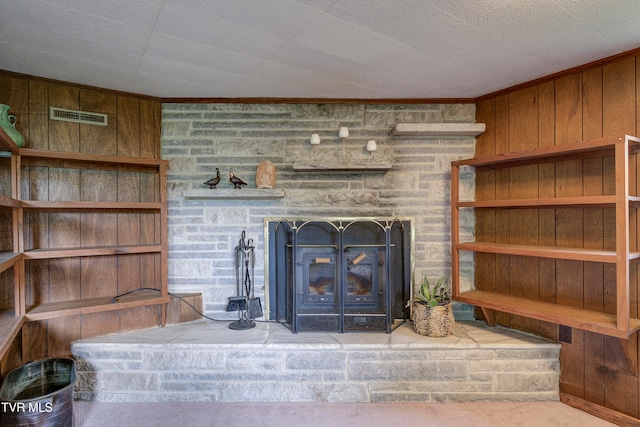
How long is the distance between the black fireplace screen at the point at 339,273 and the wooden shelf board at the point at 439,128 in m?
0.68

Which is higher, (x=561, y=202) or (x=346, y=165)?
(x=346, y=165)

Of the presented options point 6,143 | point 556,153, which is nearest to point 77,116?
point 6,143

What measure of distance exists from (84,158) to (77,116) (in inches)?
16.9

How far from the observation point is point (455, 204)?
2.45m

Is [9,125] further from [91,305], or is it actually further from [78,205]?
[91,305]

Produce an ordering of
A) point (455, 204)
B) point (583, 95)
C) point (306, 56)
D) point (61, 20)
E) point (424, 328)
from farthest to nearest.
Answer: point (455, 204), point (424, 328), point (583, 95), point (306, 56), point (61, 20)

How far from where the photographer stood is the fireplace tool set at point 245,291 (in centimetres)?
241

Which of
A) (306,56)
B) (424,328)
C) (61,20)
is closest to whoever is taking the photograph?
(61,20)

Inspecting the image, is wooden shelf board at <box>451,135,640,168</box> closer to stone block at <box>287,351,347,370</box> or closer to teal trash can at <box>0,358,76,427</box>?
stone block at <box>287,351,347,370</box>

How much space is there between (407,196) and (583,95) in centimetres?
125

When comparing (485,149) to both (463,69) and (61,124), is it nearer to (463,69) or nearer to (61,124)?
(463,69)

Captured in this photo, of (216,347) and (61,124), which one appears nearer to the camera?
(216,347)

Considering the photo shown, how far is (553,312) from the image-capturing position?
196 centimetres

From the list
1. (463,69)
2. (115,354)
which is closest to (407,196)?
(463,69)
